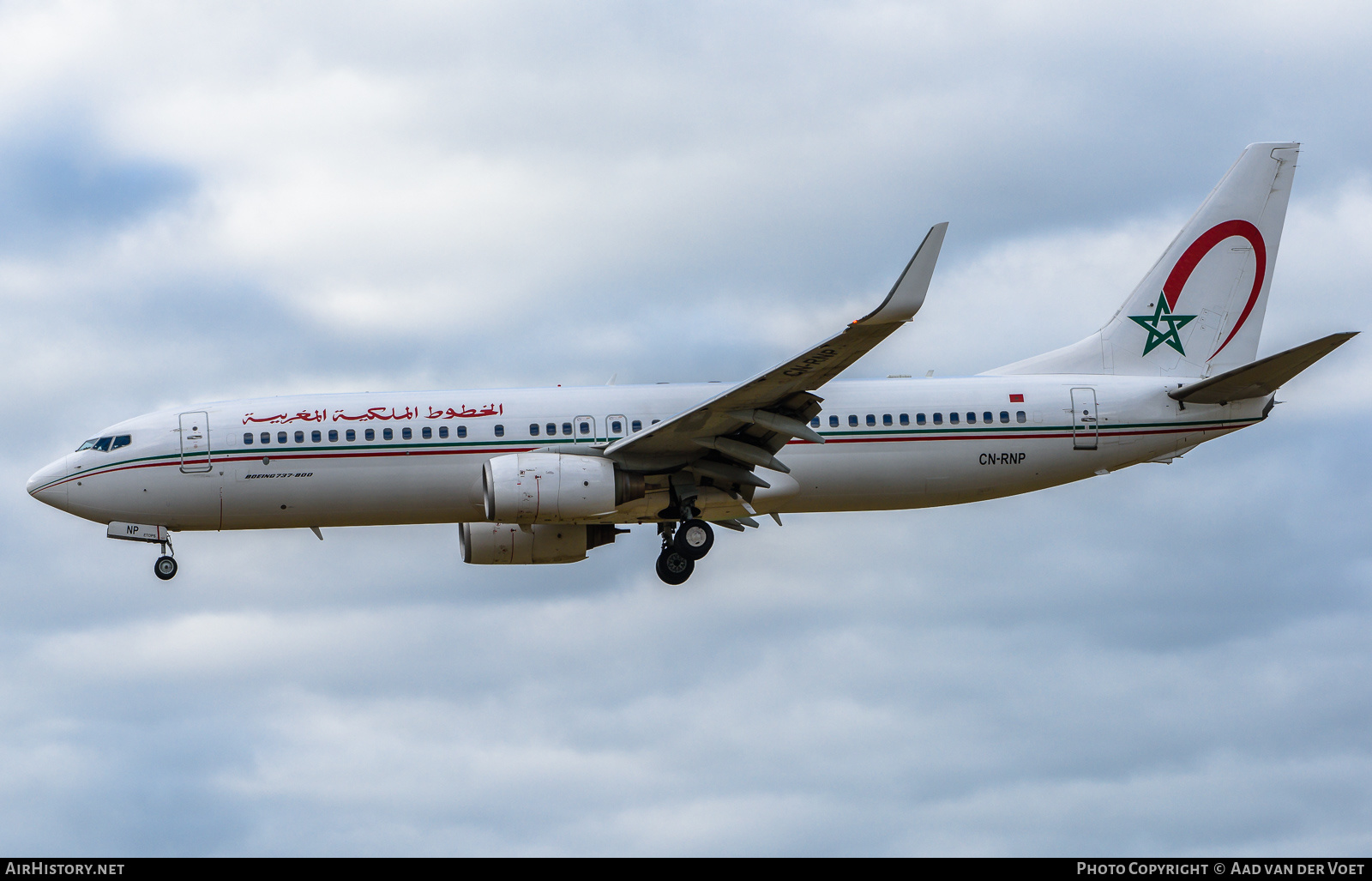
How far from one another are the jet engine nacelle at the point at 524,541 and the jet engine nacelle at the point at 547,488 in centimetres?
407

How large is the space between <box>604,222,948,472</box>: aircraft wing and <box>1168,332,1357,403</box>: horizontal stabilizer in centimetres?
904

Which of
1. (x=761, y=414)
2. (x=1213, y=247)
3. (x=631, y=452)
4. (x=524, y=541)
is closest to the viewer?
(x=761, y=414)

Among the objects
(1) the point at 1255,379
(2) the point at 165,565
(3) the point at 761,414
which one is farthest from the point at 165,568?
(1) the point at 1255,379

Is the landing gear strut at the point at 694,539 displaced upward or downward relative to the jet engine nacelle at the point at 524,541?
downward

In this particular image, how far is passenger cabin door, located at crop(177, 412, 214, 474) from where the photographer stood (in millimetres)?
31609

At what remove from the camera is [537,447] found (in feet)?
104

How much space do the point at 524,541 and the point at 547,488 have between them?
16.2 ft

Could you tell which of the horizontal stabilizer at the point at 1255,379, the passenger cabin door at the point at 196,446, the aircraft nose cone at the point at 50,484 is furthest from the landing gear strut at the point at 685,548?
the aircraft nose cone at the point at 50,484

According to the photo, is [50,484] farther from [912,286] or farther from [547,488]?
[912,286]

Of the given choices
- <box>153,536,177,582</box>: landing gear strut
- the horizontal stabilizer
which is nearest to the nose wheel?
<box>153,536,177,582</box>: landing gear strut

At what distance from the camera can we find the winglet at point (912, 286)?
25.4 m

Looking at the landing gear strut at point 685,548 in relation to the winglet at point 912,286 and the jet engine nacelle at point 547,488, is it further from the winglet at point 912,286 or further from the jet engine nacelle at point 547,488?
the winglet at point 912,286

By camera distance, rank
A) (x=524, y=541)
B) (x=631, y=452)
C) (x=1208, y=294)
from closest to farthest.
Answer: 1. (x=631, y=452)
2. (x=524, y=541)
3. (x=1208, y=294)

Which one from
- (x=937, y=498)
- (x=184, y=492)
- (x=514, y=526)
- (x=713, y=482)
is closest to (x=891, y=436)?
(x=937, y=498)
